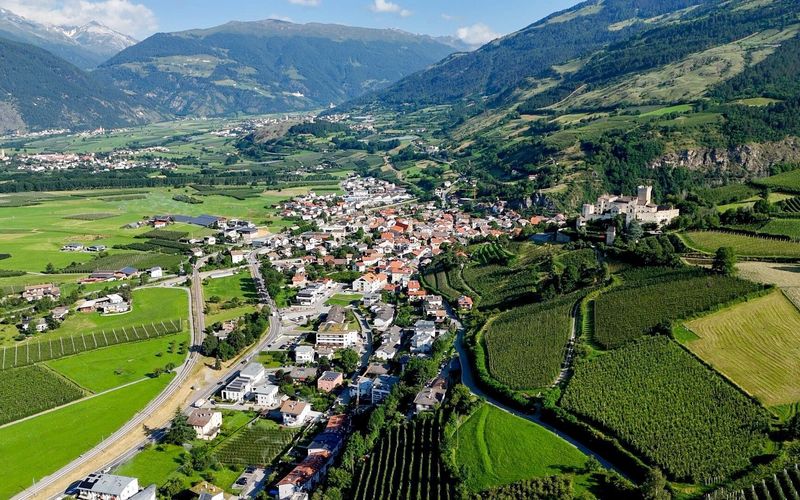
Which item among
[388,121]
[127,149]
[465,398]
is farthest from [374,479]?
[388,121]

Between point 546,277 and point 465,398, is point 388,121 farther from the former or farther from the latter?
point 465,398

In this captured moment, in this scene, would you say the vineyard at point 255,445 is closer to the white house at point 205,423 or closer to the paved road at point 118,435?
the white house at point 205,423

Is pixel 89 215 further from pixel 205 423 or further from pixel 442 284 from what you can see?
pixel 205 423

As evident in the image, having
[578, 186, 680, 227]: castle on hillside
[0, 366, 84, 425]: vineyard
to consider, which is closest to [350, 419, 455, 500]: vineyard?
[0, 366, 84, 425]: vineyard

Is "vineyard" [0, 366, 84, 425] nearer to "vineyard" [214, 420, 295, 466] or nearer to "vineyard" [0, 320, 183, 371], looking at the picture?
"vineyard" [0, 320, 183, 371]

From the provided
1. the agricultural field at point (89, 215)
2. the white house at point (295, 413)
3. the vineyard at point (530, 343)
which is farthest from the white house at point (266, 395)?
the agricultural field at point (89, 215)

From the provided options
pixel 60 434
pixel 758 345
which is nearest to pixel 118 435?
pixel 60 434
